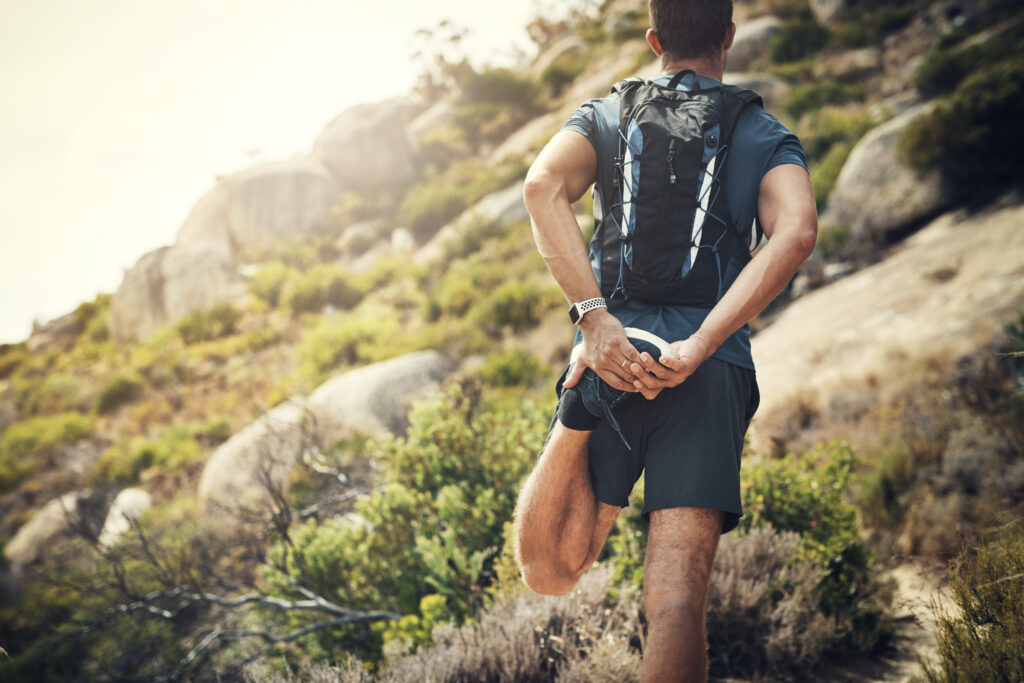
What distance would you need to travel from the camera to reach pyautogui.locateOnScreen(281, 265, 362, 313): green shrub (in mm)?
16109

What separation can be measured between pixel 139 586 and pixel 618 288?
6.48 meters

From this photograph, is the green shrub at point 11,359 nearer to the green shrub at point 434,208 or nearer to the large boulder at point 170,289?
the large boulder at point 170,289

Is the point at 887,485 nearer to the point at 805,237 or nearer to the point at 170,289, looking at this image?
the point at 805,237

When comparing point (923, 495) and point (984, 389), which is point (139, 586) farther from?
point (984, 389)

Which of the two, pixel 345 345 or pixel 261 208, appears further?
pixel 261 208

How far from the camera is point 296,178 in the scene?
917 inches

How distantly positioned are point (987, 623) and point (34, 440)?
18513 mm

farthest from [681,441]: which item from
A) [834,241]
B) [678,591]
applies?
[834,241]

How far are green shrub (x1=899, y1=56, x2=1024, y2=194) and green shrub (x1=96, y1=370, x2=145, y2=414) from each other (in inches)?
728

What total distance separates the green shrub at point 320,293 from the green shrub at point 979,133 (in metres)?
13.9

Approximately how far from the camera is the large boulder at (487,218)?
15.0 metres

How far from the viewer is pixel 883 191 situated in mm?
7902

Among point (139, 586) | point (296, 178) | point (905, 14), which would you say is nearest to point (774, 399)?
point (139, 586)

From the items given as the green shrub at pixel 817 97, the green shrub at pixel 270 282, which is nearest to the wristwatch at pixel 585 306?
the green shrub at pixel 817 97
